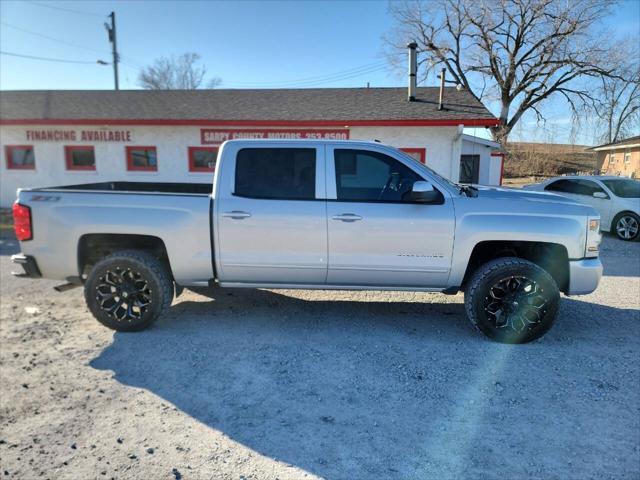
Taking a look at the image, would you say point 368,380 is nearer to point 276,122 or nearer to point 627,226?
point 627,226

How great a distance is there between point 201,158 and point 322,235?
1106 centimetres

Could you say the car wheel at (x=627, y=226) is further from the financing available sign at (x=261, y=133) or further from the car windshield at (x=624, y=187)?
the financing available sign at (x=261, y=133)

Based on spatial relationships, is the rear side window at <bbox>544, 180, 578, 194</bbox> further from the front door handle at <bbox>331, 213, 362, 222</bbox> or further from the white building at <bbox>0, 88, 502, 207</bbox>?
the front door handle at <bbox>331, 213, 362, 222</bbox>

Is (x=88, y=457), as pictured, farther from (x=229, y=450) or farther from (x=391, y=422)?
(x=391, y=422)

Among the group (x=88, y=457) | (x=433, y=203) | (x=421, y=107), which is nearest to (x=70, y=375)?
(x=88, y=457)

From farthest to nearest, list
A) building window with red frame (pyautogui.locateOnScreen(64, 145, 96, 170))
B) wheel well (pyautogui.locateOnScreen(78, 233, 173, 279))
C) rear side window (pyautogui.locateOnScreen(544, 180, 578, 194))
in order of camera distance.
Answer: building window with red frame (pyautogui.locateOnScreen(64, 145, 96, 170)) < rear side window (pyautogui.locateOnScreen(544, 180, 578, 194)) < wheel well (pyautogui.locateOnScreen(78, 233, 173, 279))

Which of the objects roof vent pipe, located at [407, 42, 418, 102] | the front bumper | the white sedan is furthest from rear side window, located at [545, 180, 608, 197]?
the front bumper

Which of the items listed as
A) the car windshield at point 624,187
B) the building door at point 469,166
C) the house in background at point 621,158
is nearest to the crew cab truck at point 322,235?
the car windshield at point 624,187

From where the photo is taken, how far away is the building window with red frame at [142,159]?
1446cm

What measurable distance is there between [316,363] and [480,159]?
54.2ft

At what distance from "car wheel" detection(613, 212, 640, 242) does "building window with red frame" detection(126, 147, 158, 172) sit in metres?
13.5

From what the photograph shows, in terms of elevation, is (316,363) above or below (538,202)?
below

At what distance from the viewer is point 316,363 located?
3854 mm

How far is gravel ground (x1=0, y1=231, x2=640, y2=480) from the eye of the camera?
103 inches
